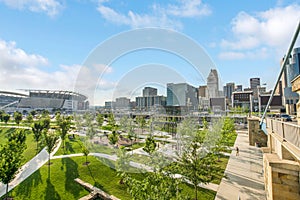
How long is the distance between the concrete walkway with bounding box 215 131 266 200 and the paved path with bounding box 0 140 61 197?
12552 millimetres

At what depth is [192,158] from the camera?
8.76m

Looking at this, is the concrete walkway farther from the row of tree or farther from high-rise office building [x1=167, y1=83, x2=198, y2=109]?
high-rise office building [x1=167, y1=83, x2=198, y2=109]

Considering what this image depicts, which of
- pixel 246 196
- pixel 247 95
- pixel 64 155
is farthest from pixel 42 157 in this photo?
pixel 247 95

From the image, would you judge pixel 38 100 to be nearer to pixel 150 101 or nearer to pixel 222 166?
pixel 150 101

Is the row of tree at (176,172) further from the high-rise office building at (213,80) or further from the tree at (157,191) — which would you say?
the high-rise office building at (213,80)

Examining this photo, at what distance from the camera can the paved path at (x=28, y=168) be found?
10773 mm

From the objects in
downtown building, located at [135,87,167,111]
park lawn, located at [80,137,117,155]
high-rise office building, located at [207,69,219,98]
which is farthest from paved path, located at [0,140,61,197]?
downtown building, located at [135,87,167,111]

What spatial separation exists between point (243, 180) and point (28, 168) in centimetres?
1590

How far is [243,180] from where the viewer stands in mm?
10680

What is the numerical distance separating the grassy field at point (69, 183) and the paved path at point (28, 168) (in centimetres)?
46

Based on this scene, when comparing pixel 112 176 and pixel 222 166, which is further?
pixel 222 166

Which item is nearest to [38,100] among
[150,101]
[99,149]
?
[150,101]

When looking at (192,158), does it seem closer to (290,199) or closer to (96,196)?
(290,199)

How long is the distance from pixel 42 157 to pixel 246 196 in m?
16.8
